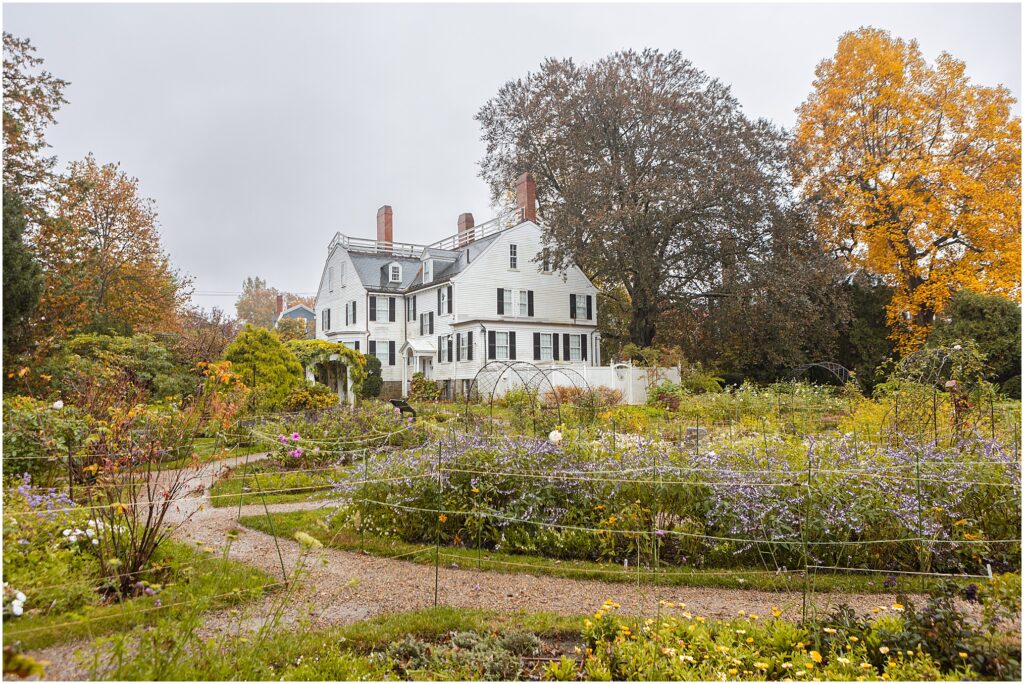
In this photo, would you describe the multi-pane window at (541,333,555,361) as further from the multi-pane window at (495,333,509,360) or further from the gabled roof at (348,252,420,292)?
the gabled roof at (348,252,420,292)

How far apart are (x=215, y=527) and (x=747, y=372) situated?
18.0m

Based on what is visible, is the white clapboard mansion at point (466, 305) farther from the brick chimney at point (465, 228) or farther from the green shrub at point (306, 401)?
the green shrub at point (306, 401)

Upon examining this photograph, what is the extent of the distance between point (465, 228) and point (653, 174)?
37.0 ft

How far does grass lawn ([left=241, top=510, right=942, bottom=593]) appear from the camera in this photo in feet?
14.8

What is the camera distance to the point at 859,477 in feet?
16.6

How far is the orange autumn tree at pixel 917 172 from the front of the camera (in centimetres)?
1655

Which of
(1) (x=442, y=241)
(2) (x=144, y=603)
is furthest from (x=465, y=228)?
(2) (x=144, y=603)

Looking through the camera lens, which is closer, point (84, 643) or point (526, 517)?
point (84, 643)

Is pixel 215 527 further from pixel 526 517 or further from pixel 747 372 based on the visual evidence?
pixel 747 372

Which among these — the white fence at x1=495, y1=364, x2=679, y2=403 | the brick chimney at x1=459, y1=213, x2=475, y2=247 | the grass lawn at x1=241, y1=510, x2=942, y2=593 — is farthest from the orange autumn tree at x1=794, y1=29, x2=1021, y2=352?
the grass lawn at x1=241, y1=510, x2=942, y2=593

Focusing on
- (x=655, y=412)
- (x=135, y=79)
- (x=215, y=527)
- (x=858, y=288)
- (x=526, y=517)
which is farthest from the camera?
(x=858, y=288)

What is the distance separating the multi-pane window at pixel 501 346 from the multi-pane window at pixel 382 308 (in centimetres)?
611

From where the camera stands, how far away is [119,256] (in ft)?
66.0

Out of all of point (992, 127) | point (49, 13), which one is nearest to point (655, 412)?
point (992, 127)
